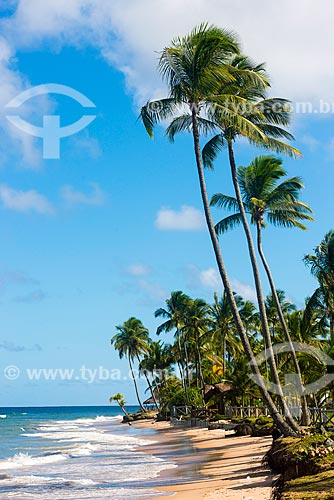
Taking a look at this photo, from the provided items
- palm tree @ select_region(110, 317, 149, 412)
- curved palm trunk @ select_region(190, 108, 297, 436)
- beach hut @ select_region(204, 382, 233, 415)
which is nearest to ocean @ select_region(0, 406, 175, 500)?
curved palm trunk @ select_region(190, 108, 297, 436)

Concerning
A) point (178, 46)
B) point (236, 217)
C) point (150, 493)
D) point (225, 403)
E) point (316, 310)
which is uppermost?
point (178, 46)

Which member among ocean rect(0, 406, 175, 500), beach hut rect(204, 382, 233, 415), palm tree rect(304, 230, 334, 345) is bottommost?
ocean rect(0, 406, 175, 500)

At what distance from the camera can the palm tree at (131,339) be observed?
2879 inches

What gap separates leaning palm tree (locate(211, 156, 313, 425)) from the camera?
961 inches

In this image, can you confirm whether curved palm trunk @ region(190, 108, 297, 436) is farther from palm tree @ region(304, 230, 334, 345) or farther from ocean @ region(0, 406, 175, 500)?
palm tree @ region(304, 230, 334, 345)

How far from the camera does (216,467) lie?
65.1 feet

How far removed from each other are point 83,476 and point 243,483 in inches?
343

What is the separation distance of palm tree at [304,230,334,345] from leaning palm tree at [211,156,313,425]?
14.4 feet

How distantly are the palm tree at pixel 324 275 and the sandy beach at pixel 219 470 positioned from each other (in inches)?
335

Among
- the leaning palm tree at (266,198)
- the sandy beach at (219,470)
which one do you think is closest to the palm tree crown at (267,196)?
the leaning palm tree at (266,198)

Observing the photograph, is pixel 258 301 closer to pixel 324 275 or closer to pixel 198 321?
pixel 324 275

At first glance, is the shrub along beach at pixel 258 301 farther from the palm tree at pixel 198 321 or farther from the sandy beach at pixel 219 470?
the palm tree at pixel 198 321

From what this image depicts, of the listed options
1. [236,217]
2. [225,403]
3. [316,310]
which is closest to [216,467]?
[236,217]

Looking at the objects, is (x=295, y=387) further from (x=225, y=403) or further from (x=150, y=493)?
(x=150, y=493)
